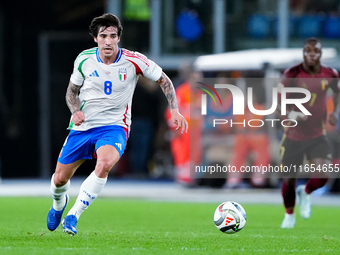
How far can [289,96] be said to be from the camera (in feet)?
31.6

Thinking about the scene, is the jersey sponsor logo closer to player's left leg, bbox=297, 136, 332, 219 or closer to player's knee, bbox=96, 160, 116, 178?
player's knee, bbox=96, 160, 116, 178

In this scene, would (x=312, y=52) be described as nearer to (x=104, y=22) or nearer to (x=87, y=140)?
(x=104, y=22)

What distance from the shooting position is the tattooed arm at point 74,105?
7.34m

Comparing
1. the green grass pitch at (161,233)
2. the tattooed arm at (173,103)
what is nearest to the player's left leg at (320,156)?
the green grass pitch at (161,233)

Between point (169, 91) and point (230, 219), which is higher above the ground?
point (169, 91)

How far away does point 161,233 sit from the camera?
8.51 metres

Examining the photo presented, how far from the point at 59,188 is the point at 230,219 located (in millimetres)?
1798

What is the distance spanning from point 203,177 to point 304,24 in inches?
213

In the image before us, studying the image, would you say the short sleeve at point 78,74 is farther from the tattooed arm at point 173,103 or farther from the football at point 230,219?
the football at point 230,219

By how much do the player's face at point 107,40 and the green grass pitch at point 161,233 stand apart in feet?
6.08

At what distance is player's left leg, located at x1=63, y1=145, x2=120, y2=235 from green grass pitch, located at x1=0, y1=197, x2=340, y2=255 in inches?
10.0

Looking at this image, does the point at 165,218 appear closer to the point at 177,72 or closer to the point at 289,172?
the point at 289,172

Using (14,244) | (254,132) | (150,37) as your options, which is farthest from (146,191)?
(14,244)

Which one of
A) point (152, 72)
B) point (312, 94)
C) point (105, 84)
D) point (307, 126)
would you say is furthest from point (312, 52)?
point (105, 84)
